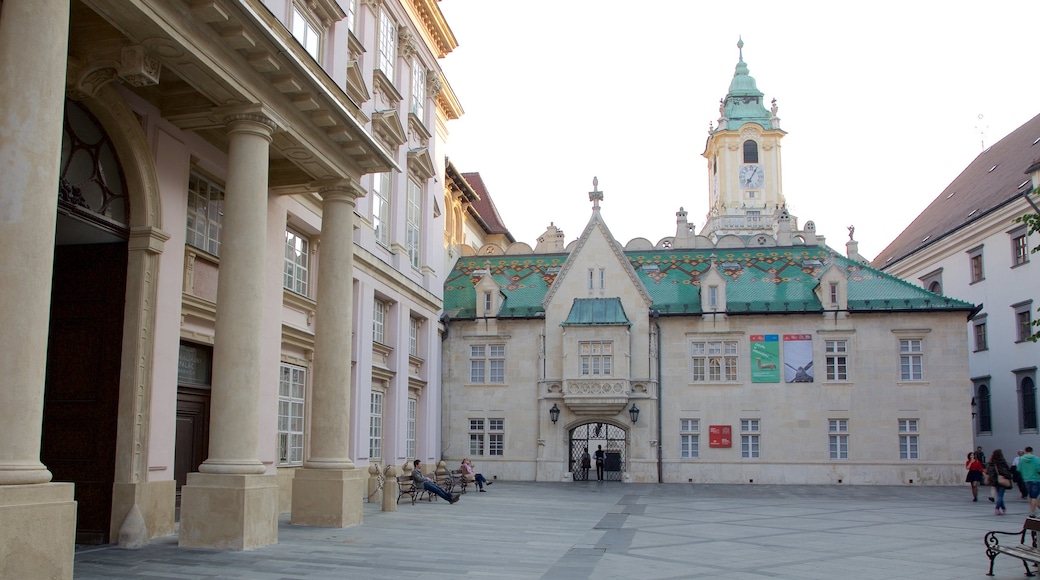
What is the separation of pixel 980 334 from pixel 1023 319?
186 inches

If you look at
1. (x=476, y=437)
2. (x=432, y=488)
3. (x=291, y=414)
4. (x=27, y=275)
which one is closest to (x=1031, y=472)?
(x=432, y=488)

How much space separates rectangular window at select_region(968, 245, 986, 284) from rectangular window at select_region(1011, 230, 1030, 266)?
2986 millimetres

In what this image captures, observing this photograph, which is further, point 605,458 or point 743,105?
point 743,105

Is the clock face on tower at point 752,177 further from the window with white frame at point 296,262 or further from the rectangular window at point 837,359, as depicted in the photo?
the window with white frame at point 296,262

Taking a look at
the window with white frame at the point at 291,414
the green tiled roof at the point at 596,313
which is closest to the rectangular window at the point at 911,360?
the green tiled roof at the point at 596,313

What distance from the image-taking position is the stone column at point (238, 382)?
1315 cm

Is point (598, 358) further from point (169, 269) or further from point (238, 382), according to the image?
point (238, 382)

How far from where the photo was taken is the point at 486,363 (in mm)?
40125

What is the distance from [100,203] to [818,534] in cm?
1460

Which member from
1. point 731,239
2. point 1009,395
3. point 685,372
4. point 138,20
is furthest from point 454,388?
point 138,20

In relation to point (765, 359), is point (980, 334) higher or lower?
higher

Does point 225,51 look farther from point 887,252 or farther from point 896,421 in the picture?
point 887,252

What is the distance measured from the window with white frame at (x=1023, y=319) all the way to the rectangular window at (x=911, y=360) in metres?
6.63

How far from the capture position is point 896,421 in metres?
37.5
